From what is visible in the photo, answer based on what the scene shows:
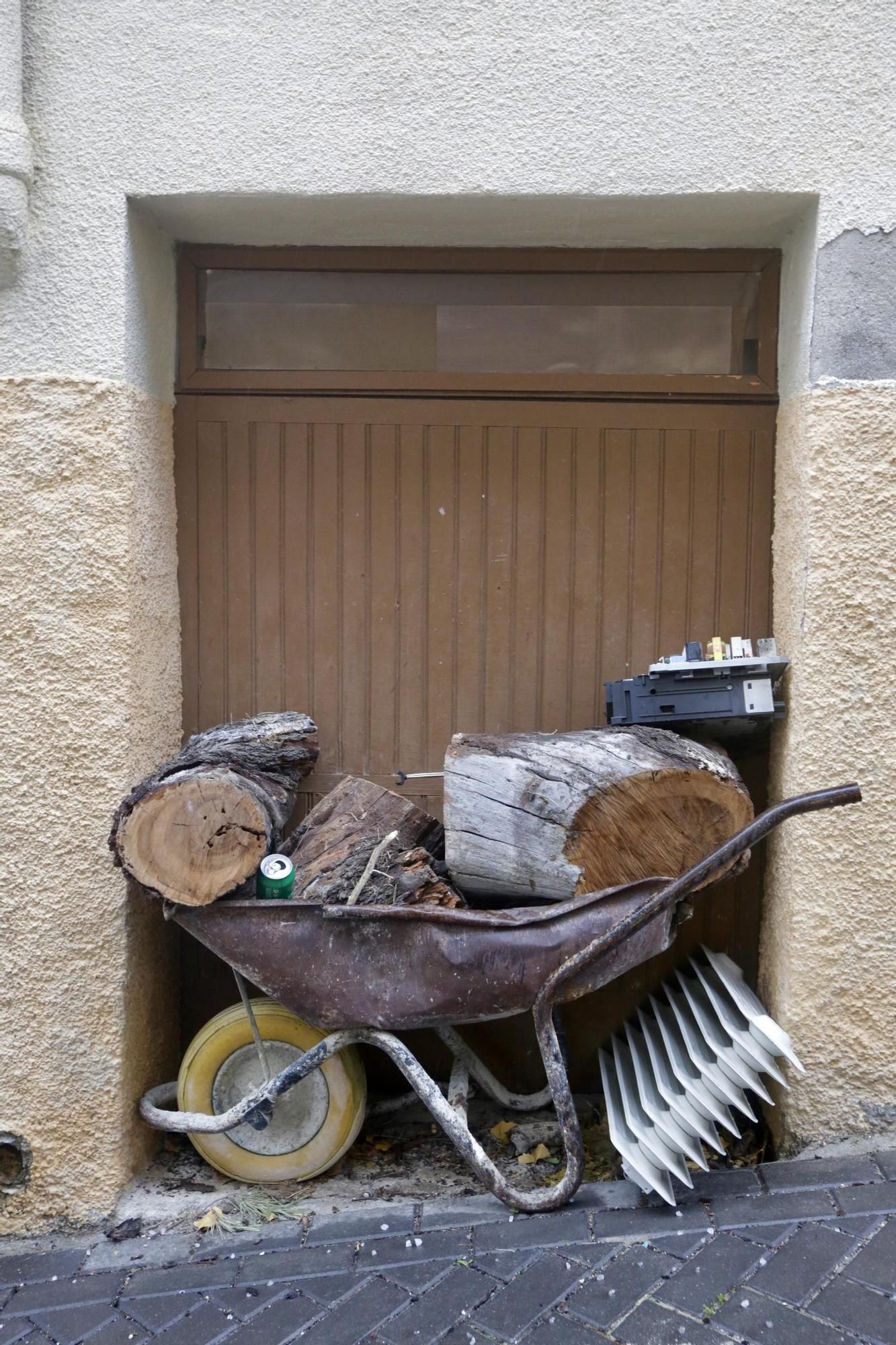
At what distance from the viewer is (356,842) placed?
105 inches

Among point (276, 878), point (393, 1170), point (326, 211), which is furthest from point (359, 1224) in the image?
point (326, 211)

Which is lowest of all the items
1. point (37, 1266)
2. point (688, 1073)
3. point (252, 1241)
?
point (37, 1266)

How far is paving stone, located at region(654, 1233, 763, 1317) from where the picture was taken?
211 centimetres

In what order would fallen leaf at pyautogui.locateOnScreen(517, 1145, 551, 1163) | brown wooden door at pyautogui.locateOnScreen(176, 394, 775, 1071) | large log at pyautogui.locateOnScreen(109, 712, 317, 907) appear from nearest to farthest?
1. large log at pyautogui.locateOnScreen(109, 712, 317, 907)
2. fallen leaf at pyautogui.locateOnScreen(517, 1145, 551, 1163)
3. brown wooden door at pyautogui.locateOnScreen(176, 394, 775, 1071)

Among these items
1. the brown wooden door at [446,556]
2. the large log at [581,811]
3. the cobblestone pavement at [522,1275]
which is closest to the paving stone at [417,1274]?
the cobblestone pavement at [522,1275]

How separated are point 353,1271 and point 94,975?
41.6 inches

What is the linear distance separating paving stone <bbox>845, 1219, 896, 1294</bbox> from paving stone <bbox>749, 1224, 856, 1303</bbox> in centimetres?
3

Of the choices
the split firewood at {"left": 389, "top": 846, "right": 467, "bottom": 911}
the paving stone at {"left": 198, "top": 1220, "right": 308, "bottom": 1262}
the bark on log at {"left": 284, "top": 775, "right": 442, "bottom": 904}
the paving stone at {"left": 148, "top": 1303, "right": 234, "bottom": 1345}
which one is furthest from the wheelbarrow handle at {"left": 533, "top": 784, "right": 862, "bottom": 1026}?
the paving stone at {"left": 148, "top": 1303, "right": 234, "bottom": 1345}

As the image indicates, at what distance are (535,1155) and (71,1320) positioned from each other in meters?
1.28

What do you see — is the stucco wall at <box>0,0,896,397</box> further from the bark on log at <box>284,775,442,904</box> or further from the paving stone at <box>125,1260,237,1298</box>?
the paving stone at <box>125,1260,237,1298</box>

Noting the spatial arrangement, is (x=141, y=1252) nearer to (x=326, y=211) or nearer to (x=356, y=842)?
(x=356, y=842)

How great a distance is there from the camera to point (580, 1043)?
10.3 ft

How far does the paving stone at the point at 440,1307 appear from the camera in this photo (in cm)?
210

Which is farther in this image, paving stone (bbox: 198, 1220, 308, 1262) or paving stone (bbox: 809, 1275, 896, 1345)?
paving stone (bbox: 198, 1220, 308, 1262)
